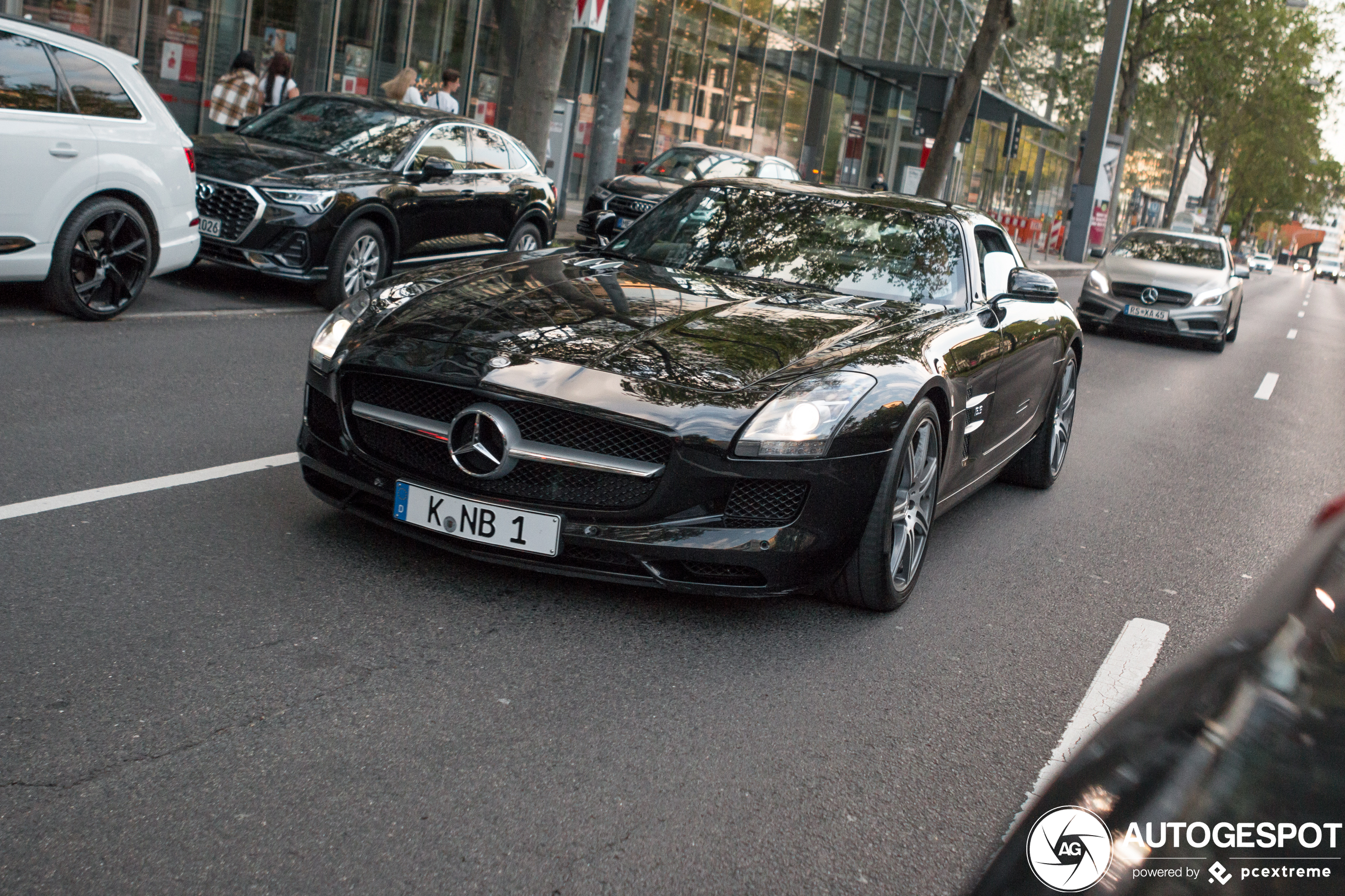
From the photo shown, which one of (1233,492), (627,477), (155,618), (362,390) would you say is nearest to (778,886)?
(627,477)

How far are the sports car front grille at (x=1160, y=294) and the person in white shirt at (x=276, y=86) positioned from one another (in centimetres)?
1013

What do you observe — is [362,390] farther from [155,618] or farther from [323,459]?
[155,618]

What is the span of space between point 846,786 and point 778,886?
1.80 feet

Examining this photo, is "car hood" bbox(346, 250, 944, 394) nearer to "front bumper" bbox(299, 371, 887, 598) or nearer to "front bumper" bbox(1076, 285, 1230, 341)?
"front bumper" bbox(299, 371, 887, 598)

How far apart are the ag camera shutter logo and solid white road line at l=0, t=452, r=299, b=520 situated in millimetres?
3963

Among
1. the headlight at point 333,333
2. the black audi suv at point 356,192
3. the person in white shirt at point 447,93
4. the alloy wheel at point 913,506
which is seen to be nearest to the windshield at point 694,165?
the person in white shirt at point 447,93

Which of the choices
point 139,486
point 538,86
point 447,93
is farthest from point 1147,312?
point 139,486

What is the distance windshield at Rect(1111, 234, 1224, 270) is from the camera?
1728cm

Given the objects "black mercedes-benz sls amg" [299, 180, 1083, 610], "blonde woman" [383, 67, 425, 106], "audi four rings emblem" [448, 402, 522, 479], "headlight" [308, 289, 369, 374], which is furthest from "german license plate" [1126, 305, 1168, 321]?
"audi four rings emblem" [448, 402, 522, 479]

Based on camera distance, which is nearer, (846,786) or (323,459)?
(846,786)

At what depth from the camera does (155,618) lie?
3.65m

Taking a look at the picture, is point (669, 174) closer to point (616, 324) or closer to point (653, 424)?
point (616, 324)

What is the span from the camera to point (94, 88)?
8070mm

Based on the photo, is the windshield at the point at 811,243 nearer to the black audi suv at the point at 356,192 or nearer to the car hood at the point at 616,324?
the car hood at the point at 616,324
